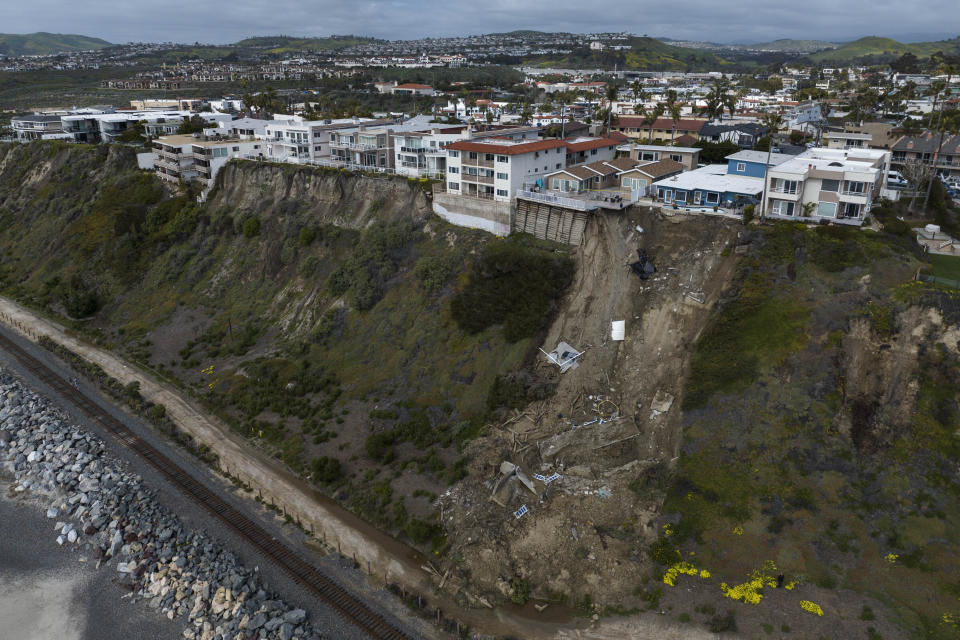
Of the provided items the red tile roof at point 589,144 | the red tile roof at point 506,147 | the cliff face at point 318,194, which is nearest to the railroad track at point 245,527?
the cliff face at point 318,194

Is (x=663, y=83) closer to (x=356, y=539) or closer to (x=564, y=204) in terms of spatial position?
(x=564, y=204)

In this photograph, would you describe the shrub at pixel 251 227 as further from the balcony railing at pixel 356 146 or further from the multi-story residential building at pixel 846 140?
the multi-story residential building at pixel 846 140

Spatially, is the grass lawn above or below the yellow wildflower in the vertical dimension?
above

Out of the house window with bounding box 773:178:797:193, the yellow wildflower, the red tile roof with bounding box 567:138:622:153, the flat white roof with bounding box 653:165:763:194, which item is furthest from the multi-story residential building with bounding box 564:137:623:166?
the yellow wildflower

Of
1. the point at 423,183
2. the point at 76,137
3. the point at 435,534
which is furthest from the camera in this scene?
the point at 76,137

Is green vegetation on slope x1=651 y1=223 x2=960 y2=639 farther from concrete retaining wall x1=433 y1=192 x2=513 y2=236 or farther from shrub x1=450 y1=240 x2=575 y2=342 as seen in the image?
concrete retaining wall x1=433 y1=192 x2=513 y2=236

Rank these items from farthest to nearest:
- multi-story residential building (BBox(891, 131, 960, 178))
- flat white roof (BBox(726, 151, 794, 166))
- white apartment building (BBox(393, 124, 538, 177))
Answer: multi-story residential building (BBox(891, 131, 960, 178))
white apartment building (BBox(393, 124, 538, 177))
flat white roof (BBox(726, 151, 794, 166))

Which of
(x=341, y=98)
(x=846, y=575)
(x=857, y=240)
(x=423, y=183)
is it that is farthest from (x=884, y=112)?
(x=341, y=98)
